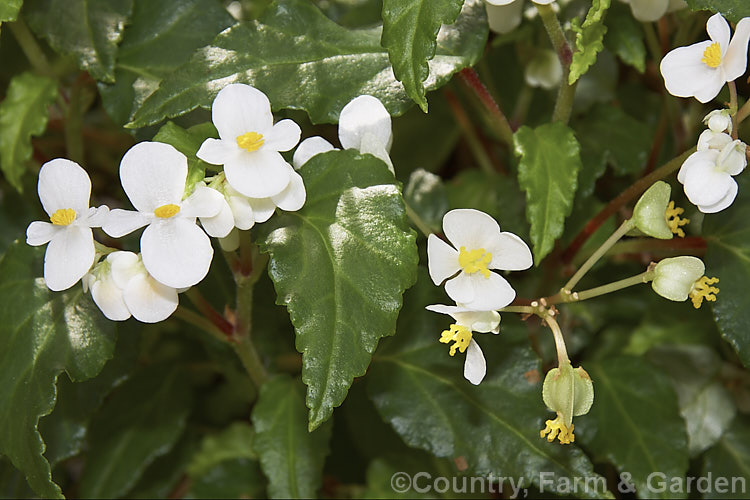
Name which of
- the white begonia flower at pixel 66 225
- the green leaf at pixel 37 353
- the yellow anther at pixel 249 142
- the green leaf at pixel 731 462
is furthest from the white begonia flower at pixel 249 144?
the green leaf at pixel 731 462

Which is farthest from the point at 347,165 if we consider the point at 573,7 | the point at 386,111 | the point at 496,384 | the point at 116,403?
the point at 116,403

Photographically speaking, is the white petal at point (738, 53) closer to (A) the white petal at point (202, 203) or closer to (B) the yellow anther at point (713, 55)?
(B) the yellow anther at point (713, 55)

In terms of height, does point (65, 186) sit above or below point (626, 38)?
above

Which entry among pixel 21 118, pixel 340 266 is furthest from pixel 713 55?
pixel 21 118

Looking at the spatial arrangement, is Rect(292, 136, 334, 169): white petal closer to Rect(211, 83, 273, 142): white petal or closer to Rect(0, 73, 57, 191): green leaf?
Rect(211, 83, 273, 142): white petal

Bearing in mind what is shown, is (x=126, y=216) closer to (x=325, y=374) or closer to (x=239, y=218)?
(x=239, y=218)

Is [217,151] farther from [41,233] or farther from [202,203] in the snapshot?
[41,233]

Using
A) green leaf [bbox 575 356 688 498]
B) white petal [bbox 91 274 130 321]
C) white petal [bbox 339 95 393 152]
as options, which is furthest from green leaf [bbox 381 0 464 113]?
green leaf [bbox 575 356 688 498]
